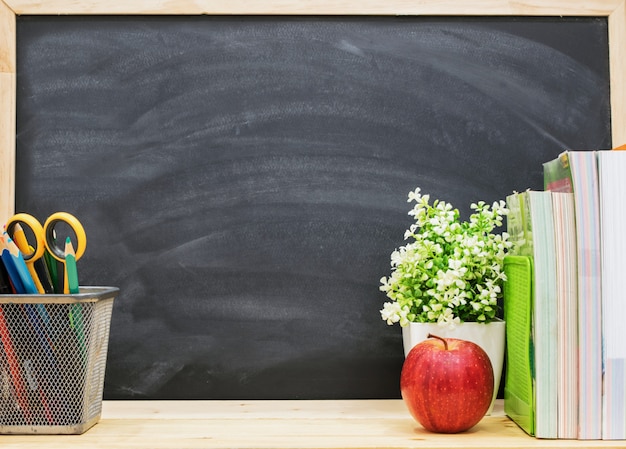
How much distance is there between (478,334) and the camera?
41.3 inches

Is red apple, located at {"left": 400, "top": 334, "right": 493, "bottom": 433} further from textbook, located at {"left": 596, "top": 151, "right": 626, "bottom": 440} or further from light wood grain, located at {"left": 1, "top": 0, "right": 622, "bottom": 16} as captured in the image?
light wood grain, located at {"left": 1, "top": 0, "right": 622, "bottom": 16}

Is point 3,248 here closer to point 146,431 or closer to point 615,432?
point 146,431

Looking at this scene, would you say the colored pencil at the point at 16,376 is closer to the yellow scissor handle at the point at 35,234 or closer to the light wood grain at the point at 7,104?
the yellow scissor handle at the point at 35,234

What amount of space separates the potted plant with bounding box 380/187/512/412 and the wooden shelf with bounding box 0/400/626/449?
126mm

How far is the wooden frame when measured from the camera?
3.99 feet

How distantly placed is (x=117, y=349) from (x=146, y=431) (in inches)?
10.7

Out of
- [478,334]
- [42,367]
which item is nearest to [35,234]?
[42,367]

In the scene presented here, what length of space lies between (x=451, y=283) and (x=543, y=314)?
0.16 metres

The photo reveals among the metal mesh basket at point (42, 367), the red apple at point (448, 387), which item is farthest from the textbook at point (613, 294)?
the metal mesh basket at point (42, 367)

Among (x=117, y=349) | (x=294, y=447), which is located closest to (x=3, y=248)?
(x=117, y=349)

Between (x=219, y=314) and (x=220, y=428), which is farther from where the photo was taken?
(x=219, y=314)

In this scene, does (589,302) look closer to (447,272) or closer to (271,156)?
(447,272)

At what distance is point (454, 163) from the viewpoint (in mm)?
1229

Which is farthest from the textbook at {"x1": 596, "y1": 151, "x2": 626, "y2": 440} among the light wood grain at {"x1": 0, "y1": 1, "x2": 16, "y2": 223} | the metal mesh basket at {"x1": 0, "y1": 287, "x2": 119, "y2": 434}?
the light wood grain at {"x1": 0, "y1": 1, "x2": 16, "y2": 223}
